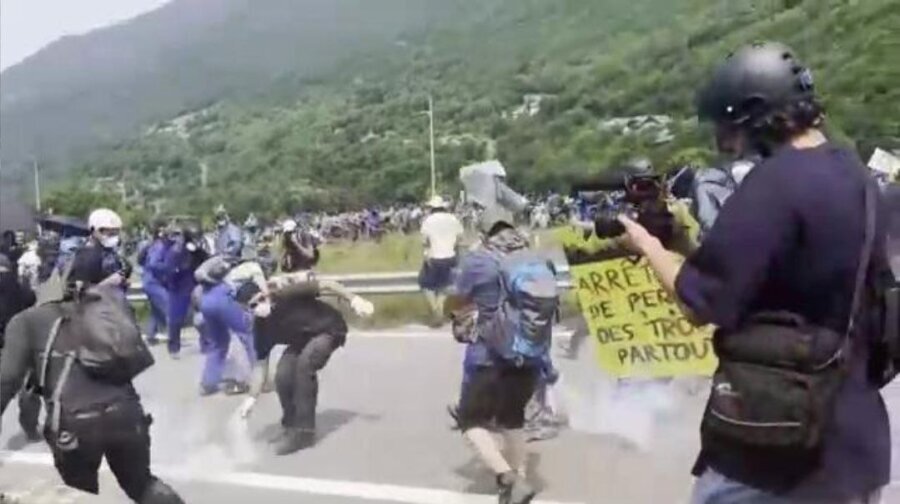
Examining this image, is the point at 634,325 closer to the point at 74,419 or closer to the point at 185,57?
the point at 74,419

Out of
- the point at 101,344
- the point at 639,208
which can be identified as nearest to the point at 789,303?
the point at 639,208

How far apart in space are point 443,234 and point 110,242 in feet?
27.3

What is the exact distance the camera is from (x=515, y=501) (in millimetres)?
7297

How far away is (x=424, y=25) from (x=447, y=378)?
119704mm

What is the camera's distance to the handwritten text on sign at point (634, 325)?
28.2 feet

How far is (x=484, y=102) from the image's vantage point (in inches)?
3561

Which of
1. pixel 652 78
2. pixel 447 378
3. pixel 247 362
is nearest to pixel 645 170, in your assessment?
pixel 447 378

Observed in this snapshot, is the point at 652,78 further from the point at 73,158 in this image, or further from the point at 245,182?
the point at 73,158

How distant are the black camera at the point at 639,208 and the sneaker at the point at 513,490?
340 centimetres

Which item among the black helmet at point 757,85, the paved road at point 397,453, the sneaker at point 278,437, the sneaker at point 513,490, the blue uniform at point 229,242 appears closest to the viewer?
the black helmet at point 757,85

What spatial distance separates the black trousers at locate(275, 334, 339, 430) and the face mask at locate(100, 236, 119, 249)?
1777mm

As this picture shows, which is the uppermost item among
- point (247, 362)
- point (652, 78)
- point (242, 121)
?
point (247, 362)

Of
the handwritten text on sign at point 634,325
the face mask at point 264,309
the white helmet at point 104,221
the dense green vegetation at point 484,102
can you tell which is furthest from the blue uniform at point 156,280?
the dense green vegetation at point 484,102

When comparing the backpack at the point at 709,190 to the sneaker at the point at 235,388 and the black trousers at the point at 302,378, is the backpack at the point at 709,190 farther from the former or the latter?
the sneaker at the point at 235,388
